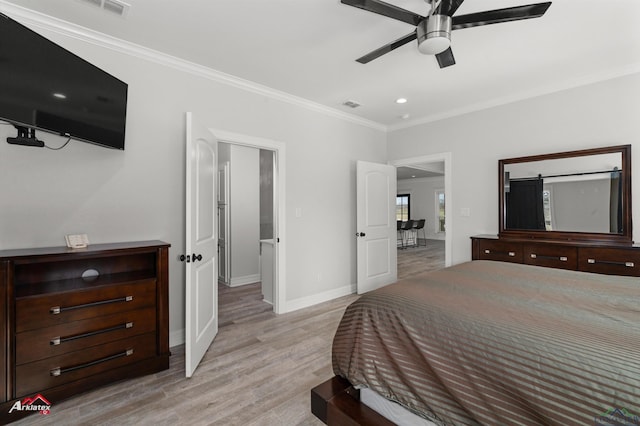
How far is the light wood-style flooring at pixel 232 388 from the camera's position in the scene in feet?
5.74

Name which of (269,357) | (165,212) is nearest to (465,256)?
(269,357)

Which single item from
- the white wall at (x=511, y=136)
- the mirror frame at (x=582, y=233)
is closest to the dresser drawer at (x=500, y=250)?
the mirror frame at (x=582, y=233)

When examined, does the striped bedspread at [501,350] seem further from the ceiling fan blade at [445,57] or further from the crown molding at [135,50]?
the crown molding at [135,50]

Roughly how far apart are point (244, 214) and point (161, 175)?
94.7 inches

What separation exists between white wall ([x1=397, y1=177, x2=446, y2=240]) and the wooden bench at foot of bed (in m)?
10.5

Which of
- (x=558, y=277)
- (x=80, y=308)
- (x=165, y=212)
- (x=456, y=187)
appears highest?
(x=456, y=187)

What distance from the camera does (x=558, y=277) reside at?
1.93 meters

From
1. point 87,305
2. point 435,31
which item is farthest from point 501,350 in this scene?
point 87,305

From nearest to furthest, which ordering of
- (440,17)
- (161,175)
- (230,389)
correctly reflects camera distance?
(440,17)
(230,389)
(161,175)

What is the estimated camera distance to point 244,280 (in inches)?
195

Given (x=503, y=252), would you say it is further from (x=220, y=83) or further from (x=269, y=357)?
(x=220, y=83)

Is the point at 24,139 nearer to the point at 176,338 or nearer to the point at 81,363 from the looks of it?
the point at 81,363

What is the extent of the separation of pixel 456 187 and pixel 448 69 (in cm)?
172

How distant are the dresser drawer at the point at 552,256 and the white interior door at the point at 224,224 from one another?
4150 mm
